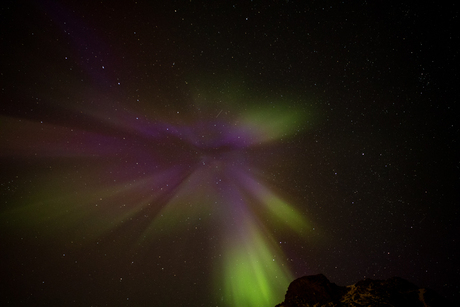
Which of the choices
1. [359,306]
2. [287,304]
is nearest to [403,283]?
[359,306]

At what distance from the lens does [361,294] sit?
8758 mm

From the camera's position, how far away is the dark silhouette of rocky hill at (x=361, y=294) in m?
8.07

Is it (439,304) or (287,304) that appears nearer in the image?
(439,304)

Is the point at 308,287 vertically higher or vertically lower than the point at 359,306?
higher

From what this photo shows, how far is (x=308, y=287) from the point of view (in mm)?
9867

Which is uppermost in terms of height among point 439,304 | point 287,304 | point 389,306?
point 287,304

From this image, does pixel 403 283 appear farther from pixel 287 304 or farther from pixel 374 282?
pixel 287 304

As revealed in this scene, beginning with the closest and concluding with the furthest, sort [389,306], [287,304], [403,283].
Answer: [389,306], [403,283], [287,304]

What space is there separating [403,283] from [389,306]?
1.93 meters

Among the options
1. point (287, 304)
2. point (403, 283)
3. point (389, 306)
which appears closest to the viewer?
point (389, 306)

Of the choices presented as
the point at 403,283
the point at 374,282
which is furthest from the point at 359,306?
the point at 403,283

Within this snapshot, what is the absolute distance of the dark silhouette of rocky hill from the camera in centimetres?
807

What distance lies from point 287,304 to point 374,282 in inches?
137

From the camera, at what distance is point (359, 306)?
802cm
